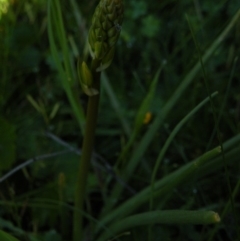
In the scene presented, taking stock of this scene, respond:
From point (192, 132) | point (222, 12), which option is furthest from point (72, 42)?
point (222, 12)

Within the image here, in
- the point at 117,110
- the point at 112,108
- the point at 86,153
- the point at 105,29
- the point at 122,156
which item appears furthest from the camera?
the point at 112,108

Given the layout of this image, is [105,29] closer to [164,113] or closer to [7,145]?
[164,113]

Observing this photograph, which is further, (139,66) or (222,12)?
(222,12)

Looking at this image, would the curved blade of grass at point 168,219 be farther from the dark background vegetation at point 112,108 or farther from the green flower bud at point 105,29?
the green flower bud at point 105,29

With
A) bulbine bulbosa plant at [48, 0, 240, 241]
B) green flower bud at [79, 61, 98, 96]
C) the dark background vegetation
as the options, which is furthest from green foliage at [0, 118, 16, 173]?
green flower bud at [79, 61, 98, 96]

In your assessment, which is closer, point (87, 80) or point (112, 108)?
point (87, 80)

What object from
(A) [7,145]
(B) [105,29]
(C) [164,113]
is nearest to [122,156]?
(C) [164,113]

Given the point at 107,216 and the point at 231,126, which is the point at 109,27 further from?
the point at 231,126
